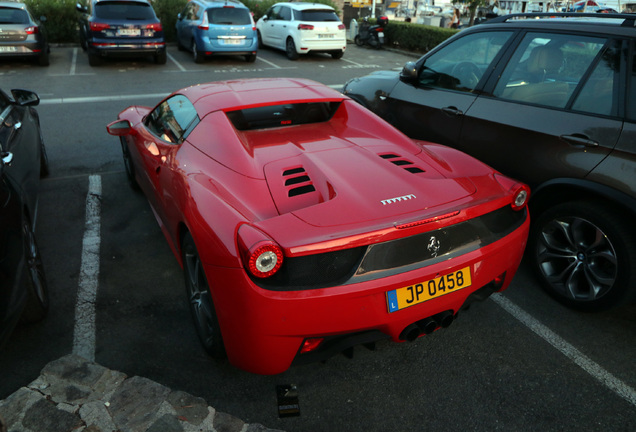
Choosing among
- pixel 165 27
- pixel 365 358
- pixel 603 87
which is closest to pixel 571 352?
pixel 365 358

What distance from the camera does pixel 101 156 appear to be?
259 inches

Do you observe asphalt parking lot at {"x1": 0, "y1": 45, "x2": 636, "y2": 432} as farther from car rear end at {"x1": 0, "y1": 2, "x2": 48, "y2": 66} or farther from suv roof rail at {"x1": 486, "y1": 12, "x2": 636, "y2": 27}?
car rear end at {"x1": 0, "y1": 2, "x2": 48, "y2": 66}

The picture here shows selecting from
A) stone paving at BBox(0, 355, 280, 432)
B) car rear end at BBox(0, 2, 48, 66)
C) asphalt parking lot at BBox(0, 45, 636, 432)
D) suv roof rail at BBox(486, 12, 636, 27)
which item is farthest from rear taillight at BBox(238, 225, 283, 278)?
car rear end at BBox(0, 2, 48, 66)

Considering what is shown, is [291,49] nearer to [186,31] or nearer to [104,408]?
[186,31]

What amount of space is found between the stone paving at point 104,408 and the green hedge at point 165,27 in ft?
52.1

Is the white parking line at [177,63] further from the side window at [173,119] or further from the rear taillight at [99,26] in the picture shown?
the side window at [173,119]

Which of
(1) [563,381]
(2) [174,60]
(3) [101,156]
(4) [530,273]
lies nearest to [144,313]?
(1) [563,381]

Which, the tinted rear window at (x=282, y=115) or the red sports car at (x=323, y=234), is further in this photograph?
the tinted rear window at (x=282, y=115)

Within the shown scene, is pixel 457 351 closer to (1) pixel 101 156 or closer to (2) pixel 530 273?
(2) pixel 530 273

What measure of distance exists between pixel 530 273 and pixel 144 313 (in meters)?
2.93

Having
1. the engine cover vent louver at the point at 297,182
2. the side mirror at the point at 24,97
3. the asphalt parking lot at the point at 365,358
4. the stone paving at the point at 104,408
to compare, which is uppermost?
the side mirror at the point at 24,97

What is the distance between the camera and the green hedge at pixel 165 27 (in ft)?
55.9

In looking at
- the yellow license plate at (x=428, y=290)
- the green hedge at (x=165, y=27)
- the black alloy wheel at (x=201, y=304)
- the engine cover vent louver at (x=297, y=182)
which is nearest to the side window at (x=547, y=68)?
the yellow license plate at (x=428, y=290)

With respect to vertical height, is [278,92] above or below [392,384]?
above
